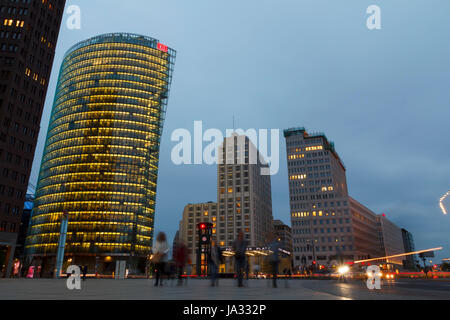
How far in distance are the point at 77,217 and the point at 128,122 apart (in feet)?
131

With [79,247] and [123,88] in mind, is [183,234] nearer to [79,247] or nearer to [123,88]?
[79,247]

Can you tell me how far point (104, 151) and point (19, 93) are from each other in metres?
48.9

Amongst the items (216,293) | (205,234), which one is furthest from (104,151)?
(216,293)

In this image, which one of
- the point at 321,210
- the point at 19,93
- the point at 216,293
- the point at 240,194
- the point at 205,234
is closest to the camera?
the point at 216,293

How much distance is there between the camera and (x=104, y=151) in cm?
11388

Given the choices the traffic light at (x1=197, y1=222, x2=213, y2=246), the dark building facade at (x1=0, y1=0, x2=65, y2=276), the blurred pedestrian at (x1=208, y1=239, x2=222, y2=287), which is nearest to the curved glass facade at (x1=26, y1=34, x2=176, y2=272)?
the dark building facade at (x1=0, y1=0, x2=65, y2=276)

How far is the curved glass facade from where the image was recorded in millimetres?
107062

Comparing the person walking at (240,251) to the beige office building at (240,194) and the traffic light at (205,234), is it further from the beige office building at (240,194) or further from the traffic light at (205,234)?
the beige office building at (240,194)

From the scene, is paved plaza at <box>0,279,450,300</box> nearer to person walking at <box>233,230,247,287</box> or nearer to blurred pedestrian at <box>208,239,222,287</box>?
person walking at <box>233,230,247,287</box>

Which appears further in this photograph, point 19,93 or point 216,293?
point 19,93

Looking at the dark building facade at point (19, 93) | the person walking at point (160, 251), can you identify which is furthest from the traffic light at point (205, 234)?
the dark building facade at point (19, 93)

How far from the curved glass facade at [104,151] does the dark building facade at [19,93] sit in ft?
140

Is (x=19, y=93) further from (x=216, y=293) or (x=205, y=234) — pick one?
(x=216, y=293)
